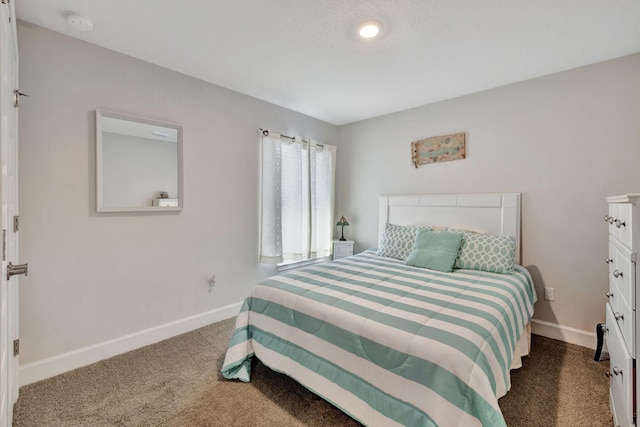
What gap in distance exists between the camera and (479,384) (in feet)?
3.75

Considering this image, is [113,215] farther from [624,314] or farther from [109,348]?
[624,314]

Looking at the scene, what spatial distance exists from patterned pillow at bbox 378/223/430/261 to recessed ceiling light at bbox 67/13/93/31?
2.99 m

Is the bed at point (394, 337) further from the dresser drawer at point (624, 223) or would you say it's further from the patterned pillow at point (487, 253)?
the dresser drawer at point (624, 223)

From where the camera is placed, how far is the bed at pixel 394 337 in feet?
3.91

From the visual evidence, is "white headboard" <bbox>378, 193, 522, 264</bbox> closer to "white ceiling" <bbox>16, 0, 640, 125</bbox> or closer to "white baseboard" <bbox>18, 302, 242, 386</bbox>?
"white ceiling" <bbox>16, 0, 640, 125</bbox>

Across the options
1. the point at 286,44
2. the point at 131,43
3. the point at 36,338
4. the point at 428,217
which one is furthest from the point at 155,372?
the point at 428,217

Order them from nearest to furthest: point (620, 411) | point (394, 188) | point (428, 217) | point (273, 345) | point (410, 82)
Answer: point (620, 411)
point (273, 345)
point (410, 82)
point (428, 217)
point (394, 188)

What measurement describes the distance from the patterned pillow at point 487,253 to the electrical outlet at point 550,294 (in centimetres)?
52

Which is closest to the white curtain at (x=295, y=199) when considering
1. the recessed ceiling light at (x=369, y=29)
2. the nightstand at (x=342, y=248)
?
the nightstand at (x=342, y=248)

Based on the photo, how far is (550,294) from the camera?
102 inches

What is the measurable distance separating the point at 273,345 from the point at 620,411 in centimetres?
180

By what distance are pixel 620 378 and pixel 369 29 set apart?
2377mm

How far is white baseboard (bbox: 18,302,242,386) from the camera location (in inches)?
74.9

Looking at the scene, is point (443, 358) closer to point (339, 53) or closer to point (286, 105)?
point (339, 53)
